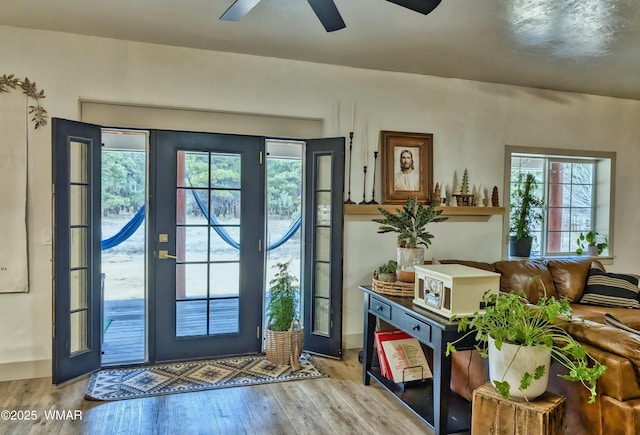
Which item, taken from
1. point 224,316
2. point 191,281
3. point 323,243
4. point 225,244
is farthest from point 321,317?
point 191,281

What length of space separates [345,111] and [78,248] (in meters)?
2.64

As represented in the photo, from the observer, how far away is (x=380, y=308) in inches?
133

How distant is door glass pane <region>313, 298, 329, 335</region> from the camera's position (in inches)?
167

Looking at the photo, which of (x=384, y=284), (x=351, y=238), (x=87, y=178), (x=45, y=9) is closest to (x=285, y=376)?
(x=384, y=284)

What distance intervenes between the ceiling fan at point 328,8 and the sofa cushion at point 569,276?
3350 mm

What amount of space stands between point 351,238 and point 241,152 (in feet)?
4.36

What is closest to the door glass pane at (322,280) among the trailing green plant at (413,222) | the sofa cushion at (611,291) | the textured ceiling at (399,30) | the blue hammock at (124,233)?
the trailing green plant at (413,222)

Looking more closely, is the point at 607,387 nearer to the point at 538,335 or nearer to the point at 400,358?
the point at 538,335

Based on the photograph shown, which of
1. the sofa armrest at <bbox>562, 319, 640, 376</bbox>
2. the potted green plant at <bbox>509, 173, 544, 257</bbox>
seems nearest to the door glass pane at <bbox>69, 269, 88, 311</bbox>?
the sofa armrest at <bbox>562, 319, 640, 376</bbox>

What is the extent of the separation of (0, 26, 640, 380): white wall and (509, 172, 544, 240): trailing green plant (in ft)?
0.79

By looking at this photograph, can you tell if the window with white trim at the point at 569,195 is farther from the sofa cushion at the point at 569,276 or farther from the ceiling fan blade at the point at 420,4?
the ceiling fan blade at the point at 420,4

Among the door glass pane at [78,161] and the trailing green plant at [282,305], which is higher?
the door glass pane at [78,161]

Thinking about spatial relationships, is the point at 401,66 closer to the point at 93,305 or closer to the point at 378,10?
the point at 378,10

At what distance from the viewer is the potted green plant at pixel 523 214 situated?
197 inches
